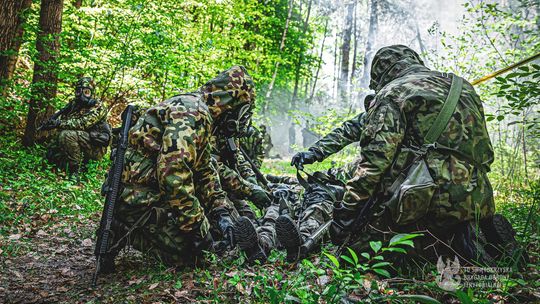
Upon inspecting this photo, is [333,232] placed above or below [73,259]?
above

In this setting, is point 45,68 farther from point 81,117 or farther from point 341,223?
point 341,223

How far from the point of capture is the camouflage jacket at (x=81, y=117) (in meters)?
8.33

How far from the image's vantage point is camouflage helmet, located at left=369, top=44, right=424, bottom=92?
382 cm

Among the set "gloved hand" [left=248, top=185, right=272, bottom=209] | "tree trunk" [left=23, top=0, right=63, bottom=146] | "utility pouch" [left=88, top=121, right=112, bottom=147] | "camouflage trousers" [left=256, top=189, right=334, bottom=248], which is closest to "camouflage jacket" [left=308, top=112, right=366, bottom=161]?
"camouflage trousers" [left=256, top=189, right=334, bottom=248]

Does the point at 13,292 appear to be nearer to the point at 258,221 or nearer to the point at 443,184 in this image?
the point at 258,221

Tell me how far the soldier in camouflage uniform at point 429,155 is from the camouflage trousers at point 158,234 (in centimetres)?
168

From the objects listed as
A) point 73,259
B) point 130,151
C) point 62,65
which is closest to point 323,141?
point 130,151

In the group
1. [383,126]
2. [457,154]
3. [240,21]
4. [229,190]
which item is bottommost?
[229,190]

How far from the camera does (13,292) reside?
10.7 ft

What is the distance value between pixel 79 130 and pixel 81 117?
32 cm

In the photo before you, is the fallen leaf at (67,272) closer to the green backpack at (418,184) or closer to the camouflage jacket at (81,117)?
the green backpack at (418,184)

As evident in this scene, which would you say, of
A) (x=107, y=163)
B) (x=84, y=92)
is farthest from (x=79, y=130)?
(x=107, y=163)

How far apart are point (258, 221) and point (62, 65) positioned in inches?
258

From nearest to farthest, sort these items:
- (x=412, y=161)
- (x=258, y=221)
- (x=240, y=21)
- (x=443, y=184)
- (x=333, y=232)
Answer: (x=443, y=184), (x=412, y=161), (x=333, y=232), (x=258, y=221), (x=240, y=21)
